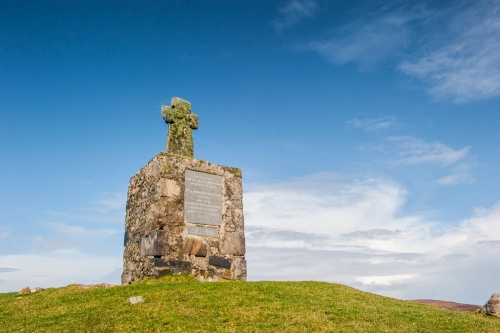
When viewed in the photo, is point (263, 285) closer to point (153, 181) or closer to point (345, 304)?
point (345, 304)

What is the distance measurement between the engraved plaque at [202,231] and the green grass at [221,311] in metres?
1.88

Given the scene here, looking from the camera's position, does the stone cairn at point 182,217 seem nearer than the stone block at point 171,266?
No

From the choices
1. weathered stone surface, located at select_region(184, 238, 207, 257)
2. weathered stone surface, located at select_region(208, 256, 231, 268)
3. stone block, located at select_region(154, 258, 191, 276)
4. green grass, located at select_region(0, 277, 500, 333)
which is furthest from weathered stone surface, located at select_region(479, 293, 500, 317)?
stone block, located at select_region(154, 258, 191, 276)

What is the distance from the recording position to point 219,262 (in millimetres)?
15297

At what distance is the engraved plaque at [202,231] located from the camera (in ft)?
49.4

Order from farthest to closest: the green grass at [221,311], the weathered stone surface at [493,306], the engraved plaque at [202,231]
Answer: the engraved plaque at [202,231]
the weathered stone surface at [493,306]
the green grass at [221,311]

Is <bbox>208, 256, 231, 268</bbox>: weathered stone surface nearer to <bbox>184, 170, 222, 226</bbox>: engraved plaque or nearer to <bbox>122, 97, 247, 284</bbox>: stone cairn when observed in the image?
<bbox>122, 97, 247, 284</bbox>: stone cairn

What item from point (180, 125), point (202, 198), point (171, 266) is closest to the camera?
point (171, 266)

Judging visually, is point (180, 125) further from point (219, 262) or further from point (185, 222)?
point (219, 262)

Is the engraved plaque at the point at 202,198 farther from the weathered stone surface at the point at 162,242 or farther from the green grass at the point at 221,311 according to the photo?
the green grass at the point at 221,311

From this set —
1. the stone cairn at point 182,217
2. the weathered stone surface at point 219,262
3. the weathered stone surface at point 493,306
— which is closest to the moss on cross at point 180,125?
the stone cairn at point 182,217

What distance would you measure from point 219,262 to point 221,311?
4916 mm

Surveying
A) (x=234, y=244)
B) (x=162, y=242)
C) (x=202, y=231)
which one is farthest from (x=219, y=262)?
(x=162, y=242)

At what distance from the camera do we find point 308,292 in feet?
41.9
